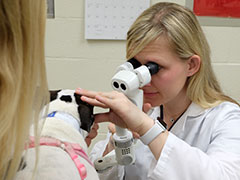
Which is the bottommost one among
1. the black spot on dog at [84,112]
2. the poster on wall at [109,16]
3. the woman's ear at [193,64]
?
the black spot on dog at [84,112]

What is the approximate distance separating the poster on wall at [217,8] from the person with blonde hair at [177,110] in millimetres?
611

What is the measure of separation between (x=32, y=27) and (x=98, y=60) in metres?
1.24

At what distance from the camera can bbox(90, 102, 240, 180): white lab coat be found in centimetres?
86

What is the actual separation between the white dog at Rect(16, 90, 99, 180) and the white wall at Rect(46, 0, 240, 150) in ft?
3.00

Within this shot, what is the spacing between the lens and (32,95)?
0.47m

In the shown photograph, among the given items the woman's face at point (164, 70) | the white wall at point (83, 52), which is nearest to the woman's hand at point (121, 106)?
the woman's face at point (164, 70)

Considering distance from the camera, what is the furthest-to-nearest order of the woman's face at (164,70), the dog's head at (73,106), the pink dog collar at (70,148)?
the woman's face at (164,70)
the dog's head at (73,106)
the pink dog collar at (70,148)

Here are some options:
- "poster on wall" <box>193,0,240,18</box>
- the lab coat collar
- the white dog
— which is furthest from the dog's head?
"poster on wall" <box>193,0,240,18</box>

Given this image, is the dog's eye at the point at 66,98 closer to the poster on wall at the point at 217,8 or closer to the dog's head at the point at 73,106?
the dog's head at the point at 73,106

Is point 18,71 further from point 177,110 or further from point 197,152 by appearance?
point 177,110

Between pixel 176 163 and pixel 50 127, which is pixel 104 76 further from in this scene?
pixel 50 127

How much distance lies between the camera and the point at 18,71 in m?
0.44

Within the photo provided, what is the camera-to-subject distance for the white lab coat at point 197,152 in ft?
2.81

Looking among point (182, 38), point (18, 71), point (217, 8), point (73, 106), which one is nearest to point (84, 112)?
point (73, 106)
